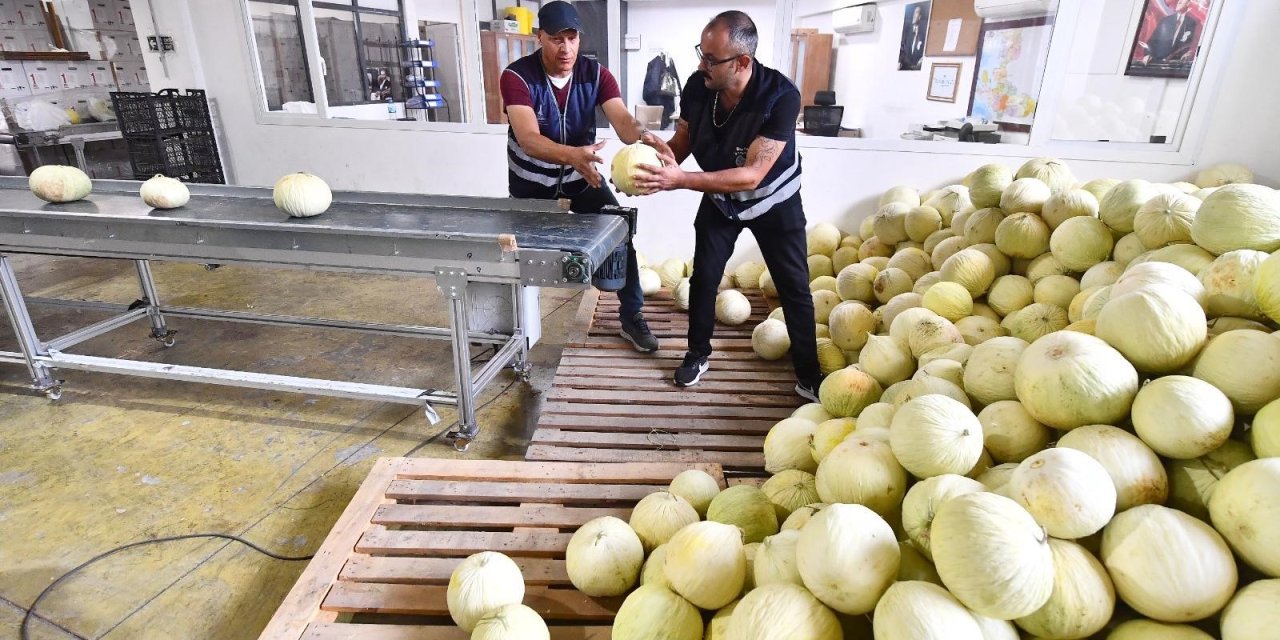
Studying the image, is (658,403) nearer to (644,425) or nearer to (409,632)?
(644,425)

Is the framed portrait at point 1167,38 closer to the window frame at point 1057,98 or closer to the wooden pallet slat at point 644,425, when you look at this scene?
the window frame at point 1057,98

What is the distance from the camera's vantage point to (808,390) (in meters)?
3.42

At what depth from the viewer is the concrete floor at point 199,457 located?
7.63 ft

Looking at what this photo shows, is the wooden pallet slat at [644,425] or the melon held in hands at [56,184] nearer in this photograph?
the wooden pallet slat at [644,425]

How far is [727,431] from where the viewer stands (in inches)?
123

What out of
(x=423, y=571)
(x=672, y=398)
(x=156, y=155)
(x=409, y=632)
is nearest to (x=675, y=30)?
(x=672, y=398)

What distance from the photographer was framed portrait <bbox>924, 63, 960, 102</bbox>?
4954 mm

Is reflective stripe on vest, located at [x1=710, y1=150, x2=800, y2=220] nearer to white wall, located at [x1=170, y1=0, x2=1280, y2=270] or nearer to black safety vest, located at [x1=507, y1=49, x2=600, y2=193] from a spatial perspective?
black safety vest, located at [x1=507, y1=49, x2=600, y2=193]

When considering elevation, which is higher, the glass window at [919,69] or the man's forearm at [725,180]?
the glass window at [919,69]

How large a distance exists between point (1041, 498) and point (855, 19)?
5.14 meters

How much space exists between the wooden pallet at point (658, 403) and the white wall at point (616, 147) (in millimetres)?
1483

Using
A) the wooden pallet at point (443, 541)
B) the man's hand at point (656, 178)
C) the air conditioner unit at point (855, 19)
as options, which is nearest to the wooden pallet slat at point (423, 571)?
the wooden pallet at point (443, 541)

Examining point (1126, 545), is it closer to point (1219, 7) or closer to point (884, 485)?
point (884, 485)

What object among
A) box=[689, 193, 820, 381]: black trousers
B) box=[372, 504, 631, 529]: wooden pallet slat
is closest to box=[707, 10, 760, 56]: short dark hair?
box=[689, 193, 820, 381]: black trousers
